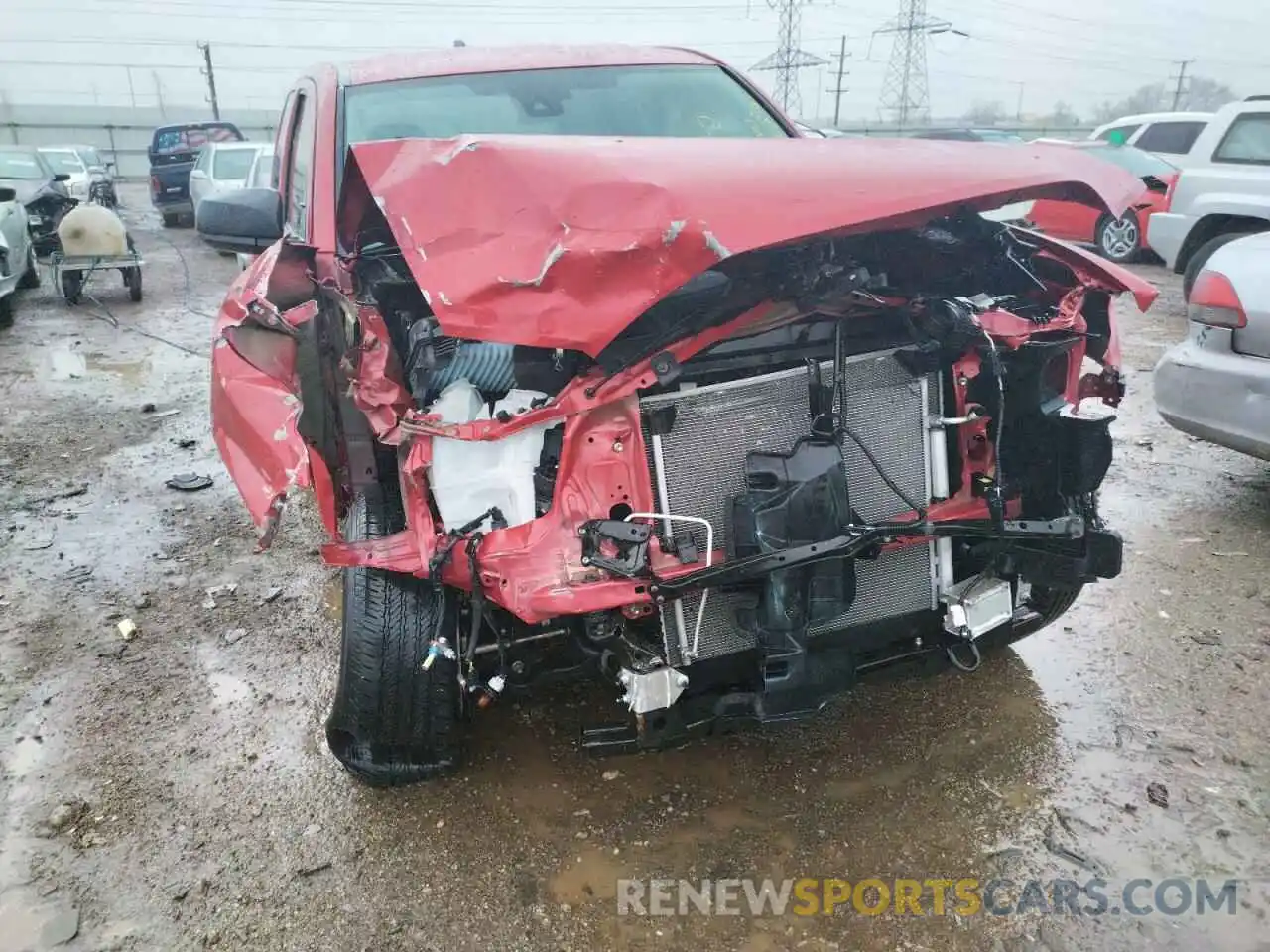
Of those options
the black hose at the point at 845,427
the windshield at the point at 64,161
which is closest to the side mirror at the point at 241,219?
the black hose at the point at 845,427

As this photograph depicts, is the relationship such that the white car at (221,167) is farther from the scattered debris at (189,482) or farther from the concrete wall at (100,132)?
the concrete wall at (100,132)

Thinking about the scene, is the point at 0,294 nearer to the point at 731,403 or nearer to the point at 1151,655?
the point at 731,403

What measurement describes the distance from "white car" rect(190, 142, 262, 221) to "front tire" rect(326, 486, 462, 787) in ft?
42.3

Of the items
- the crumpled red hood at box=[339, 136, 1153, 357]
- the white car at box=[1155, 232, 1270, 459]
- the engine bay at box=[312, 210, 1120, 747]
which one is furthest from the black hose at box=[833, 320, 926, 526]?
the white car at box=[1155, 232, 1270, 459]

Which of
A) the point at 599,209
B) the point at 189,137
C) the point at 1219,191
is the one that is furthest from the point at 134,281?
the point at 1219,191

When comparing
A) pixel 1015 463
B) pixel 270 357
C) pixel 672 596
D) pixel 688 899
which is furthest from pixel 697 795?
pixel 270 357

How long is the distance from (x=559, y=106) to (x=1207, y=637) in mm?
3052

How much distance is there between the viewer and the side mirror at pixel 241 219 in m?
3.42

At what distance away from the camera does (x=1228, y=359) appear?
12.4 feet

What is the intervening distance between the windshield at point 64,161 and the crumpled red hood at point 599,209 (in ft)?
57.3

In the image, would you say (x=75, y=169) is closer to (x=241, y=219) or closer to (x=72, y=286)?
(x=72, y=286)

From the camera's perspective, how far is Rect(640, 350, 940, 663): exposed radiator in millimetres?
2213

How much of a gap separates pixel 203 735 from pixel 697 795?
157cm

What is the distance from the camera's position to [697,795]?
2.59m
